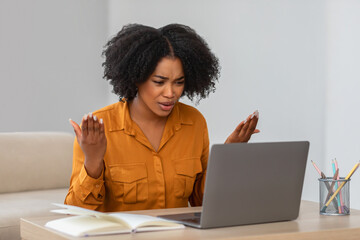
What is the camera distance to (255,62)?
3.87m

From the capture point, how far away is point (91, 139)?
171cm

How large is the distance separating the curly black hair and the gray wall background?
4.50 ft

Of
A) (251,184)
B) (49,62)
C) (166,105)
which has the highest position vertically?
(49,62)

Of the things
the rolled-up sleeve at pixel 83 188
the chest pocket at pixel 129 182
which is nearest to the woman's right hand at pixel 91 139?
the rolled-up sleeve at pixel 83 188

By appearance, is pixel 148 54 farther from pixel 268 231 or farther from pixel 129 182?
pixel 268 231

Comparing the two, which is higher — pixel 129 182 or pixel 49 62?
pixel 49 62

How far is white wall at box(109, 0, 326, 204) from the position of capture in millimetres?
3465

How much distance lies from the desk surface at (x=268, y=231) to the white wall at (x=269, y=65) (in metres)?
1.85

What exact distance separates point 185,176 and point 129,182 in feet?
0.73

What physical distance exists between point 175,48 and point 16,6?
3037 mm

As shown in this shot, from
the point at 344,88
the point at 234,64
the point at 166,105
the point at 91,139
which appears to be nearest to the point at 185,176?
the point at 166,105

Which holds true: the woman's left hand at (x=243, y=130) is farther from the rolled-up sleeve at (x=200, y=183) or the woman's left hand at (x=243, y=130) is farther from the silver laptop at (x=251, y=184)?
the silver laptop at (x=251, y=184)

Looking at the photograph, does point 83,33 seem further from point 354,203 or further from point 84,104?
point 354,203

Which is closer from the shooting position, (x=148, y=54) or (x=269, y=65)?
(x=148, y=54)
